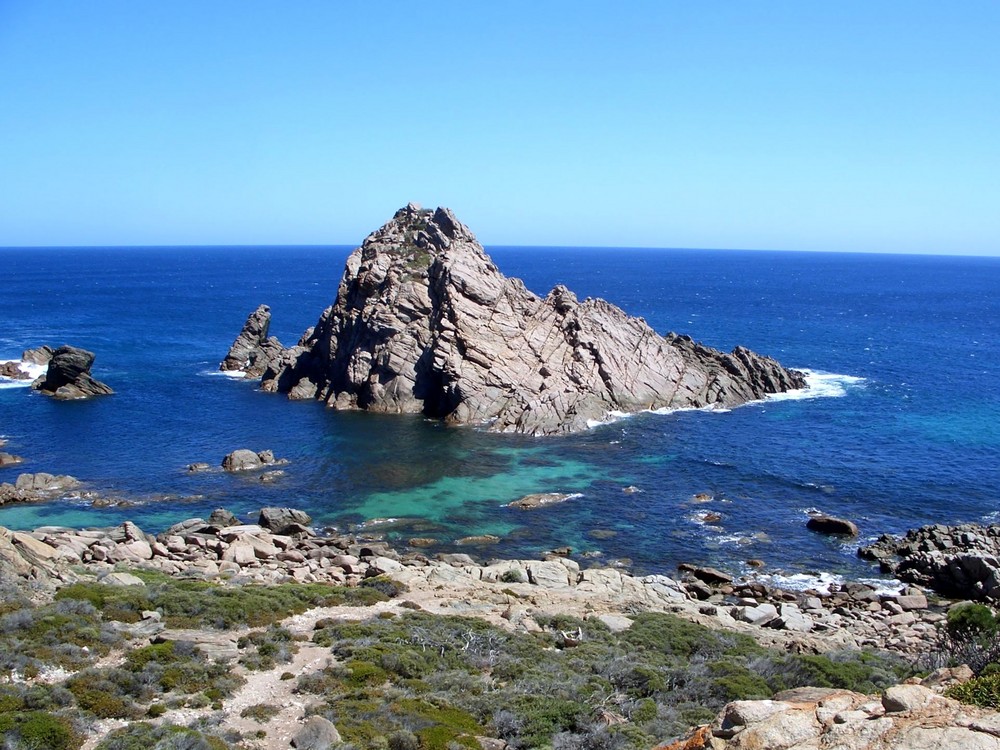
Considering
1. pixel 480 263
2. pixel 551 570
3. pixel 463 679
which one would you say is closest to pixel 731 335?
pixel 480 263

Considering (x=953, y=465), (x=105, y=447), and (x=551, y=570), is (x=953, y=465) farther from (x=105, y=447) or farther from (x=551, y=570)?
(x=105, y=447)

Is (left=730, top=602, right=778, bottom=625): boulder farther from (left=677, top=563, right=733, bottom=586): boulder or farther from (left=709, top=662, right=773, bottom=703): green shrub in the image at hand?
(left=709, top=662, right=773, bottom=703): green shrub

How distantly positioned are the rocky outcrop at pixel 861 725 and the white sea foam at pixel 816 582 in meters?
37.7

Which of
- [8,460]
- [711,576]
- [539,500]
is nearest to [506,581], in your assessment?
[711,576]

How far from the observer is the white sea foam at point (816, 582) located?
51469 mm

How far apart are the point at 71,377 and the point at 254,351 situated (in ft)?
87.5

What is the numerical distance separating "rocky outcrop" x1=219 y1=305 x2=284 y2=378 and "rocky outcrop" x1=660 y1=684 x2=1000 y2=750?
104 meters

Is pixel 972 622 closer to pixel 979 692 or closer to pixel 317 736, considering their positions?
pixel 979 692

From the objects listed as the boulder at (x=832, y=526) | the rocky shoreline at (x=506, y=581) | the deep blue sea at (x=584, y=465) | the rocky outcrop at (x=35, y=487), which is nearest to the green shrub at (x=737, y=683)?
the rocky shoreline at (x=506, y=581)

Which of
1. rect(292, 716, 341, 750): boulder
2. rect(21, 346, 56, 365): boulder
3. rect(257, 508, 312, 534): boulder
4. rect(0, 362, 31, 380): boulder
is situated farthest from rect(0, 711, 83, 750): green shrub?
rect(21, 346, 56, 365): boulder

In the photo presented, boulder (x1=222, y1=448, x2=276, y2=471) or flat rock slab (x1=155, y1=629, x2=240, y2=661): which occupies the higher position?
flat rock slab (x1=155, y1=629, x2=240, y2=661)

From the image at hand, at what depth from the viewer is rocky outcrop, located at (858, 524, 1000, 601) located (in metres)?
50.4

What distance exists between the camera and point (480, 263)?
106062 millimetres

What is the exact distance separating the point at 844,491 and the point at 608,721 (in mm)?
50654
